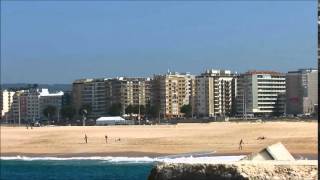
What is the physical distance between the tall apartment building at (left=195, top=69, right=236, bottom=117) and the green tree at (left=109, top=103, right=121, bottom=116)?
1889 centimetres

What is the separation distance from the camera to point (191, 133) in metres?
76.9

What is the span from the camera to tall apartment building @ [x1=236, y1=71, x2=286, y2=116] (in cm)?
18525

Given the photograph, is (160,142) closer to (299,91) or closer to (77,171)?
(77,171)

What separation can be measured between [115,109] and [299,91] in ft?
145

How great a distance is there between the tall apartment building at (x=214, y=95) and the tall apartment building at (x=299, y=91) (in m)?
14.0

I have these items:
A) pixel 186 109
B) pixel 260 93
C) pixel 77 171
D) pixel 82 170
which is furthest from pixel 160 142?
pixel 260 93

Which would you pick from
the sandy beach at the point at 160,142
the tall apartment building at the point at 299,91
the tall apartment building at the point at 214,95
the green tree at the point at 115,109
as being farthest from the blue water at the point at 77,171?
the tall apartment building at the point at 214,95

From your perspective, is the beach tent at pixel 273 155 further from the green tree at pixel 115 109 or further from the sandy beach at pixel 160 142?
the green tree at pixel 115 109

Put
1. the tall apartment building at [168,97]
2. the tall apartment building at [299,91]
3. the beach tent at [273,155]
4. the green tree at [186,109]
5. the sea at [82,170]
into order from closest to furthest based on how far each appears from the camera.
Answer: the beach tent at [273,155]
the sea at [82,170]
the tall apartment building at [299,91]
the green tree at [186,109]
the tall apartment building at [168,97]

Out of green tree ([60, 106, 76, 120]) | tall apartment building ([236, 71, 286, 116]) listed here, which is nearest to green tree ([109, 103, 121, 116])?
green tree ([60, 106, 76, 120])

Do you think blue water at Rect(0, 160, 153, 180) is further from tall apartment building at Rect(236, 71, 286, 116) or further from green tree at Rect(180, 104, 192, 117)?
tall apartment building at Rect(236, 71, 286, 116)

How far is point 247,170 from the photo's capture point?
39.7 feet

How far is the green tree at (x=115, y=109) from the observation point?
182750 millimetres

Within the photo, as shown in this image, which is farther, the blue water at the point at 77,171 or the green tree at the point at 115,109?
the green tree at the point at 115,109
